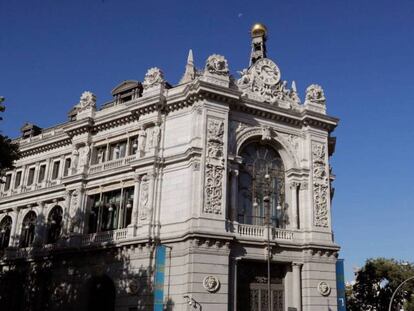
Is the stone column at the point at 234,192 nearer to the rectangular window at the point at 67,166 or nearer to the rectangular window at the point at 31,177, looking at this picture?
the rectangular window at the point at 67,166

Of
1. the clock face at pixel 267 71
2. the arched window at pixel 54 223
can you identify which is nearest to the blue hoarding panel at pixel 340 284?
the clock face at pixel 267 71

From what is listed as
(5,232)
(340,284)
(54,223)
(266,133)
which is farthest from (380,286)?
(5,232)

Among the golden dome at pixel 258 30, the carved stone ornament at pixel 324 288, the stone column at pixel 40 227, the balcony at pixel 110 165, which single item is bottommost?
the carved stone ornament at pixel 324 288

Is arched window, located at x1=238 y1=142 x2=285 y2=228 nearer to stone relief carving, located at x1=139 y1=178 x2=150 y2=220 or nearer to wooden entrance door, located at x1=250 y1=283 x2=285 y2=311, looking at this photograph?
wooden entrance door, located at x1=250 y1=283 x2=285 y2=311

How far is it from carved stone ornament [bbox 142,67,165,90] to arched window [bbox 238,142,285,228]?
786 cm

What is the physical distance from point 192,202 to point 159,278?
510 centimetres

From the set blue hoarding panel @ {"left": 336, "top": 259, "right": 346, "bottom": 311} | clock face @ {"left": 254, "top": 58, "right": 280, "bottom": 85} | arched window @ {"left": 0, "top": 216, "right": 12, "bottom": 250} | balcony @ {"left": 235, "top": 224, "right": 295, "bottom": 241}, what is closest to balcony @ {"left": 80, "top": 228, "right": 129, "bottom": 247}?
balcony @ {"left": 235, "top": 224, "right": 295, "bottom": 241}

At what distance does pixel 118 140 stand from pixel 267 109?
11466mm

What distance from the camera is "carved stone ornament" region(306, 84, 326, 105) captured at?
39.7 m

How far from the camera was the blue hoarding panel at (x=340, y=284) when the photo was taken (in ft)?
118

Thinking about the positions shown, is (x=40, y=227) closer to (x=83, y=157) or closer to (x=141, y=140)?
(x=83, y=157)

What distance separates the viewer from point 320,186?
37.7 meters

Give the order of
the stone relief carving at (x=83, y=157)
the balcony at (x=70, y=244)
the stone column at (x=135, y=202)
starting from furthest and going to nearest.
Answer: the stone relief carving at (x=83, y=157) → the balcony at (x=70, y=244) → the stone column at (x=135, y=202)

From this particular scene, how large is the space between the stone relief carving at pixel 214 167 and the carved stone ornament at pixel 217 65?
3.58 meters
